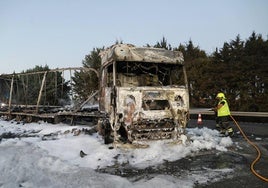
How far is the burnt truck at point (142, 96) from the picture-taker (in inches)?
304

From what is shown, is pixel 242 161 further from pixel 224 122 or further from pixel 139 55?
pixel 224 122

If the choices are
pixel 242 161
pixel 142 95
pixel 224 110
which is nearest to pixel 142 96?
pixel 142 95

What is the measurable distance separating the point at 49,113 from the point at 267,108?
1865 cm

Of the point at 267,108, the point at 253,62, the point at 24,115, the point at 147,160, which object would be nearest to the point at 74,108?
the point at 24,115

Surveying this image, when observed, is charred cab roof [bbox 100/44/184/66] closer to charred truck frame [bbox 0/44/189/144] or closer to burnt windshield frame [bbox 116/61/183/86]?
charred truck frame [bbox 0/44/189/144]

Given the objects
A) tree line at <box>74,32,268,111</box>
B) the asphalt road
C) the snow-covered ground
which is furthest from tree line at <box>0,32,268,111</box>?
the asphalt road

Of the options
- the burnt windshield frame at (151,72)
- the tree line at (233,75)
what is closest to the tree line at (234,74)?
the tree line at (233,75)

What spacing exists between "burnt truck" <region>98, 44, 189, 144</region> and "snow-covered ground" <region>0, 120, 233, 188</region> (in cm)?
42

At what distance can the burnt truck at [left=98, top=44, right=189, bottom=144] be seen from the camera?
25.3 feet

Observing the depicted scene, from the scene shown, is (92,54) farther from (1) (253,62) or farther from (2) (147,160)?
(2) (147,160)

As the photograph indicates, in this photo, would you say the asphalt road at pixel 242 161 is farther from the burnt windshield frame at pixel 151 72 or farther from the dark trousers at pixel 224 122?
the burnt windshield frame at pixel 151 72

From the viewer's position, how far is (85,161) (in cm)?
690

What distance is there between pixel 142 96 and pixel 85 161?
2213mm

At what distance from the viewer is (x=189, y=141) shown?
8.23 m
